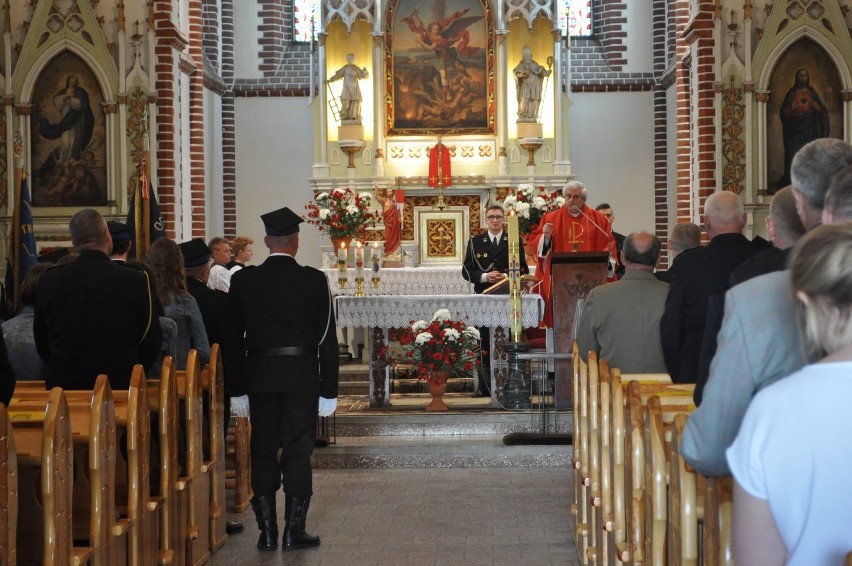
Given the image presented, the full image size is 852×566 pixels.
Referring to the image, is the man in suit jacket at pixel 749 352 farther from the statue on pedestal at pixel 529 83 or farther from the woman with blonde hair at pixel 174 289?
the statue on pedestal at pixel 529 83

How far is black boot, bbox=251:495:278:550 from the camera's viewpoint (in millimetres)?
6395

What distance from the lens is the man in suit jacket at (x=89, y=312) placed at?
18.6 feet

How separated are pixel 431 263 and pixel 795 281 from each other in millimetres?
14021

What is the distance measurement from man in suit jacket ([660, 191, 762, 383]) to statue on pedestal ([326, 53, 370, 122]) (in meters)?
11.3

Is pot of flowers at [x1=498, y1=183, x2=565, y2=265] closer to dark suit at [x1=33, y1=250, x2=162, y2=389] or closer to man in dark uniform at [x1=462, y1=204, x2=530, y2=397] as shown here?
man in dark uniform at [x1=462, y1=204, x2=530, y2=397]

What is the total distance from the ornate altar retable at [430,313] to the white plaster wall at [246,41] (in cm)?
999

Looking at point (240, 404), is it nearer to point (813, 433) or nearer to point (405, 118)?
point (813, 433)

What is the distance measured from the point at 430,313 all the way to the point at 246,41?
34.2ft

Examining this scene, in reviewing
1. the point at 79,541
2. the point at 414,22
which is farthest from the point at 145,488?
the point at 414,22

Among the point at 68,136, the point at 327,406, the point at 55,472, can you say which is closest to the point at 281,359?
the point at 327,406

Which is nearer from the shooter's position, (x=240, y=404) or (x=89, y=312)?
(x=89, y=312)

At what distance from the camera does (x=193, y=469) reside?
5988 mm

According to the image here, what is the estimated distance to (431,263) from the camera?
1622cm

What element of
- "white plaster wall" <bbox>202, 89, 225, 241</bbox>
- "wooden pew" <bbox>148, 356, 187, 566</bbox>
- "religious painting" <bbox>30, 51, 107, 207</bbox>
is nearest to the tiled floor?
"wooden pew" <bbox>148, 356, 187, 566</bbox>
